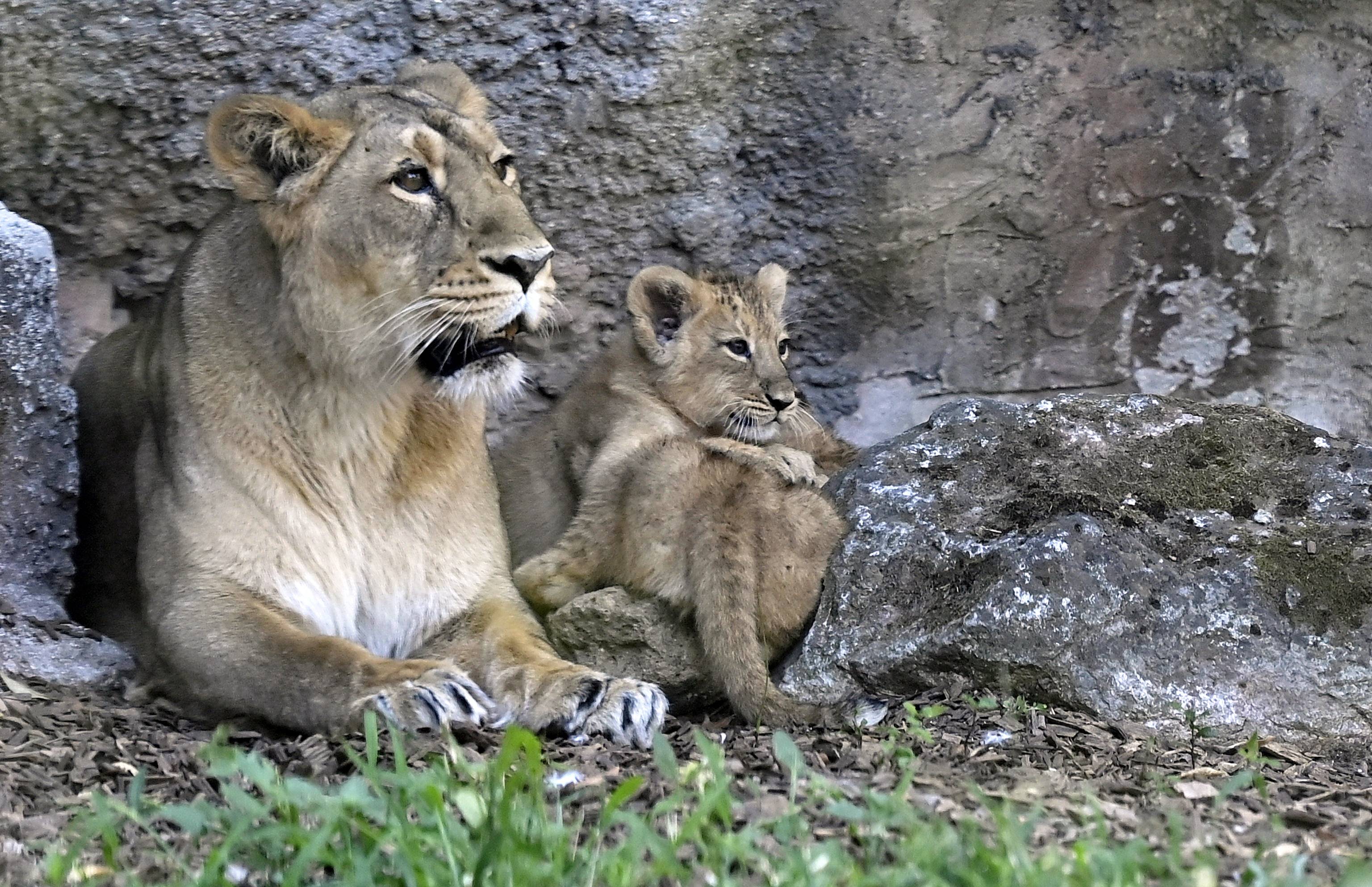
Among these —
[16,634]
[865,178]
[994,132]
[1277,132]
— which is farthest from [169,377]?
[1277,132]

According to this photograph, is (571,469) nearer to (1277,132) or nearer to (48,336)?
(48,336)

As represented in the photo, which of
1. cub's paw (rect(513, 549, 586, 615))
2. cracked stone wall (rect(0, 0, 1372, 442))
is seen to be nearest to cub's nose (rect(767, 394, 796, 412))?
cracked stone wall (rect(0, 0, 1372, 442))

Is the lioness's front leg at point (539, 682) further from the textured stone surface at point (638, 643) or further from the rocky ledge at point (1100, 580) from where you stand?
the rocky ledge at point (1100, 580)

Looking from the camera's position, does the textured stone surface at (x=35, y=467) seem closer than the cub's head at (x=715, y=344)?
Yes

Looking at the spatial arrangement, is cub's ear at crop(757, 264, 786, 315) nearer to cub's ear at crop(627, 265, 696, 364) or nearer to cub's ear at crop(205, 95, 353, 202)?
cub's ear at crop(627, 265, 696, 364)

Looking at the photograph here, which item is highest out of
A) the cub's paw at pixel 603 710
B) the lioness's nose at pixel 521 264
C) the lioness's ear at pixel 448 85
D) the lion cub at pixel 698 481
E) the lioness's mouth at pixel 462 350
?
the lioness's ear at pixel 448 85

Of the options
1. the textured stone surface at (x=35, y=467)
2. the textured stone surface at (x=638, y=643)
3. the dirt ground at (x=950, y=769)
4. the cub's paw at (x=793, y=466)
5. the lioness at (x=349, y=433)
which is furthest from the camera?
the cub's paw at (x=793, y=466)

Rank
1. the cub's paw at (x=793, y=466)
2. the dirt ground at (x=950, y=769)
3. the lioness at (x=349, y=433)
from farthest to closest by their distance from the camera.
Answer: the cub's paw at (x=793, y=466) < the lioness at (x=349, y=433) < the dirt ground at (x=950, y=769)

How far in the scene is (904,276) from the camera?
5.43 metres

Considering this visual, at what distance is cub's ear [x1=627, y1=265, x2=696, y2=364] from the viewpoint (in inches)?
201

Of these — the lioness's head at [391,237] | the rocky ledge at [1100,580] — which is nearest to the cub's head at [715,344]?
the rocky ledge at [1100,580]

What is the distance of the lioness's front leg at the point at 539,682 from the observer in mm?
3711

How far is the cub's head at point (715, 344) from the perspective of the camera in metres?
5.00

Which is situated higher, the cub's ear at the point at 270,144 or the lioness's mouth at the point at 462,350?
the cub's ear at the point at 270,144
